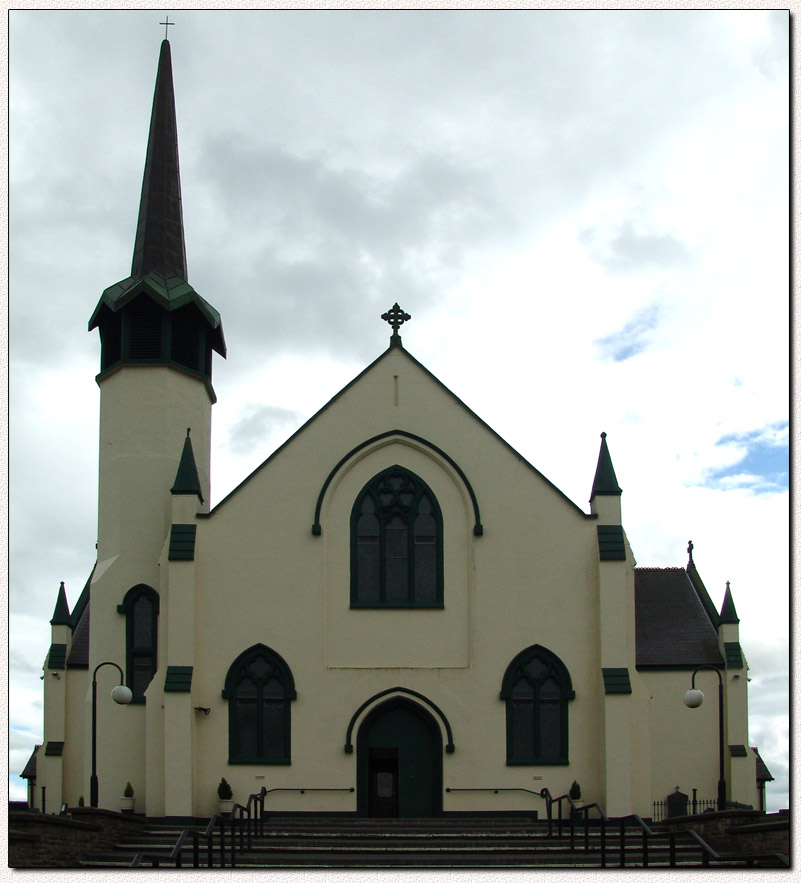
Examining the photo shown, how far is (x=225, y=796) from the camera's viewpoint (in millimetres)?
27734

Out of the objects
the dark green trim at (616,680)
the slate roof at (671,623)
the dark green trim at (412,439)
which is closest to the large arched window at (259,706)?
the dark green trim at (412,439)

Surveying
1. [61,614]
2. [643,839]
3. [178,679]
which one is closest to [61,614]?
[61,614]

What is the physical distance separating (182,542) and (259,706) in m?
4.11

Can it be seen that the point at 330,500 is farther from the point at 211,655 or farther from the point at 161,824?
the point at 161,824

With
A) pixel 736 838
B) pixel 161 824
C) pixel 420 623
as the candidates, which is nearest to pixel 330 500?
pixel 420 623

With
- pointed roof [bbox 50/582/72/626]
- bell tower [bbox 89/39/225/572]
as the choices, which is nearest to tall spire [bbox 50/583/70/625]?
pointed roof [bbox 50/582/72/626]

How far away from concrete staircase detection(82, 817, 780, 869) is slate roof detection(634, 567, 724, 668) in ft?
24.4

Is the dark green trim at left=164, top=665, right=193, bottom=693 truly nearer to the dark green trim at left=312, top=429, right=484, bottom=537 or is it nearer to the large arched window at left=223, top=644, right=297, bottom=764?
the large arched window at left=223, top=644, right=297, bottom=764

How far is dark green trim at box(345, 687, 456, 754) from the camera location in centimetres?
2814

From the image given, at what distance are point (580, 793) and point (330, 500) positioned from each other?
8621 mm

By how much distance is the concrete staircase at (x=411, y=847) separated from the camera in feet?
69.7

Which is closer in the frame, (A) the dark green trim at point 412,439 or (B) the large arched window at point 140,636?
(A) the dark green trim at point 412,439

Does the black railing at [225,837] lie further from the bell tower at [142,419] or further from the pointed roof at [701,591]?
the pointed roof at [701,591]

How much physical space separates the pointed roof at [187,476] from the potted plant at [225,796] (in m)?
6.47
